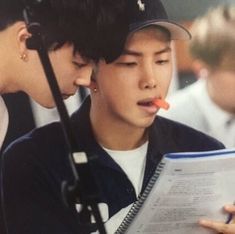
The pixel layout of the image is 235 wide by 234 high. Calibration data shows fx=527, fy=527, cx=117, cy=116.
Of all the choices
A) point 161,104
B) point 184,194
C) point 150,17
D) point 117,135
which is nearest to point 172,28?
point 150,17

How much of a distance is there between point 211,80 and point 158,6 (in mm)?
216

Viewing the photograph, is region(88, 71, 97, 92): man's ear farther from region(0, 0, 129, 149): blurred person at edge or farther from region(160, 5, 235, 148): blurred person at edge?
region(160, 5, 235, 148): blurred person at edge

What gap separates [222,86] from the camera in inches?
49.0

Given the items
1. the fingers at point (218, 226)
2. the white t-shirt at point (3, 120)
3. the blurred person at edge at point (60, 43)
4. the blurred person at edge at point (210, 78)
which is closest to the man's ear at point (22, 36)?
the blurred person at edge at point (60, 43)

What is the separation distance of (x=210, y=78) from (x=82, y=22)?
0.34 m

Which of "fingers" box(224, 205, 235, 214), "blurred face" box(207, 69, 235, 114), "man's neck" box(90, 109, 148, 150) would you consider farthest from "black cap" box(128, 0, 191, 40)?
"fingers" box(224, 205, 235, 214)

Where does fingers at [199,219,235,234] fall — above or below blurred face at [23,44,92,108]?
below

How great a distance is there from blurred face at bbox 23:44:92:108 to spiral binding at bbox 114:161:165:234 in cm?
25

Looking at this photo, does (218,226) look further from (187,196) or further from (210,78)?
(210,78)

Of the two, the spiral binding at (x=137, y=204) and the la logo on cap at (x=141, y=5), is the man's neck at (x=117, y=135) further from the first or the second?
the la logo on cap at (x=141, y=5)

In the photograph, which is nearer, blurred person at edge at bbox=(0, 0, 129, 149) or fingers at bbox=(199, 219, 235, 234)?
blurred person at edge at bbox=(0, 0, 129, 149)

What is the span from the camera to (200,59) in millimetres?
1238

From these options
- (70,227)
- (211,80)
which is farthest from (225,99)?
(70,227)

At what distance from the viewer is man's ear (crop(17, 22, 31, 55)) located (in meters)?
1.09
